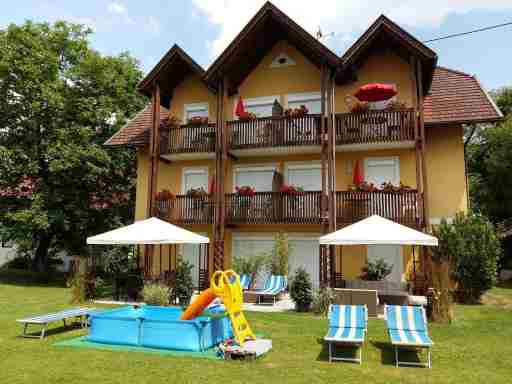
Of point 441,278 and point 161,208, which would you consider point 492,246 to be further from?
Answer: point 161,208

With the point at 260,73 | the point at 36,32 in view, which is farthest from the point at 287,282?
the point at 36,32

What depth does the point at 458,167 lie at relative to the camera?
15984 millimetres

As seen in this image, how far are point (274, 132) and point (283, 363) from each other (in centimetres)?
1061

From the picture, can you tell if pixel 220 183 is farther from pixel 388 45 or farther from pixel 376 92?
→ pixel 388 45

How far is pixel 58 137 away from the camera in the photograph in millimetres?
20609

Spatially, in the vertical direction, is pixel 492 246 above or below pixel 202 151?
below

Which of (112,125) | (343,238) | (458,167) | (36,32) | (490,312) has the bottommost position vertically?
(490,312)

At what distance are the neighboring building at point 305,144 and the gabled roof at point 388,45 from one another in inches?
1.9

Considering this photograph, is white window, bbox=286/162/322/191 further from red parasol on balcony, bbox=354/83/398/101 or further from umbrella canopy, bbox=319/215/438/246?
umbrella canopy, bbox=319/215/438/246

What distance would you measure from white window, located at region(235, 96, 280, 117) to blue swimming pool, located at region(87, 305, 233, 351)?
11237 mm

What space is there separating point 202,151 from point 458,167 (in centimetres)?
958

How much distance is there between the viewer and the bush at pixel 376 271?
47.2 ft

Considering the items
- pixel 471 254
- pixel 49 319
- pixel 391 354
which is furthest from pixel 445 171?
pixel 49 319

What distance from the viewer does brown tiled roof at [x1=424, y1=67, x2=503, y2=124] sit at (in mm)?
15578
